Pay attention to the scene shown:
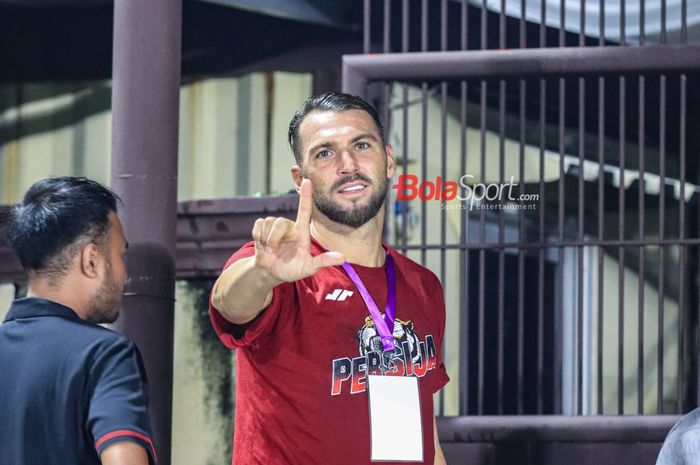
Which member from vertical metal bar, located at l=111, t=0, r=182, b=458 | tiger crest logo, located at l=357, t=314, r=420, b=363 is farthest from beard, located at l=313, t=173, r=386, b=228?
vertical metal bar, located at l=111, t=0, r=182, b=458

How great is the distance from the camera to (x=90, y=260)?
285 cm

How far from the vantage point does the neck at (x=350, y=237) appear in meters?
3.32

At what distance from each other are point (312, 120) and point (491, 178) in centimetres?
305

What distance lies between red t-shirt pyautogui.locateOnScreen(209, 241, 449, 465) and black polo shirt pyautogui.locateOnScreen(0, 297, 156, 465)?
1.40 feet

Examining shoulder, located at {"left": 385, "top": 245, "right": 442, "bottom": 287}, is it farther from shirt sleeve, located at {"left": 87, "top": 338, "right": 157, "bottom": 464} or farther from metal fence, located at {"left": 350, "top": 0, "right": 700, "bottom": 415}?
metal fence, located at {"left": 350, "top": 0, "right": 700, "bottom": 415}

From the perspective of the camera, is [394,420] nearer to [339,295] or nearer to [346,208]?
[339,295]

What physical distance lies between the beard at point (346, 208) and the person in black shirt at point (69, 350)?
58 cm

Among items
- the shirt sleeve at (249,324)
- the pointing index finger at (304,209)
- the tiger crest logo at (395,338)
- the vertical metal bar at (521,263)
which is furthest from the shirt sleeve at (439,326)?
the vertical metal bar at (521,263)

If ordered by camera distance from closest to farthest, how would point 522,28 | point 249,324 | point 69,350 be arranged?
point 69,350
point 249,324
point 522,28

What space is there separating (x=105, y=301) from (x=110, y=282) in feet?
0.15

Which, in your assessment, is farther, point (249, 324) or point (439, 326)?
point (439, 326)

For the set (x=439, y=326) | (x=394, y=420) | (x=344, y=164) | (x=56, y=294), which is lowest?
(x=394, y=420)

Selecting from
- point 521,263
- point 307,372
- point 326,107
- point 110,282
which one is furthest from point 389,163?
point 521,263

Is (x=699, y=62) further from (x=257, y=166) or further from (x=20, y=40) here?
(x=20, y=40)
